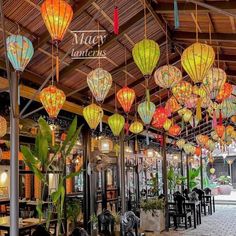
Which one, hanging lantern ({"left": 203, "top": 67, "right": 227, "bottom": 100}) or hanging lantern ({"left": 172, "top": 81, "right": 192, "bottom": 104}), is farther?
hanging lantern ({"left": 172, "top": 81, "right": 192, "bottom": 104})

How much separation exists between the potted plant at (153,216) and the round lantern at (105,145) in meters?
2.16

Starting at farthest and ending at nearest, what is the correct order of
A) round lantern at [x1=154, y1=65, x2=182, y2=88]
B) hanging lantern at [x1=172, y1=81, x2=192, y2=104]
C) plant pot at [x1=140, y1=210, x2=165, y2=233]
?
1. plant pot at [x1=140, y1=210, x2=165, y2=233]
2. hanging lantern at [x1=172, y1=81, x2=192, y2=104]
3. round lantern at [x1=154, y1=65, x2=182, y2=88]

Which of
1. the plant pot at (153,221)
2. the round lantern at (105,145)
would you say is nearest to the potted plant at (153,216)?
the plant pot at (153,221)

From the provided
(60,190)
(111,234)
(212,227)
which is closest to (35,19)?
(60,190)

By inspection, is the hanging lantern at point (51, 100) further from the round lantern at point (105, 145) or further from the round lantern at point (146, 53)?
the round lantern at point (105, 145)

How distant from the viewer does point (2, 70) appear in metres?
5.80

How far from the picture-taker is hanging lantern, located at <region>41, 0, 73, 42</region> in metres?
3.52

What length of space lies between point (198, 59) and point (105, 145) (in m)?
6.22

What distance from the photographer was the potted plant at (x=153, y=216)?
10.5m

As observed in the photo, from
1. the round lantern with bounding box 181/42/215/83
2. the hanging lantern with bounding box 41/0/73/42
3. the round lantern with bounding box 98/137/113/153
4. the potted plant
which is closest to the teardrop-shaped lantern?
the round lantern with bounding box 181/42/215/83

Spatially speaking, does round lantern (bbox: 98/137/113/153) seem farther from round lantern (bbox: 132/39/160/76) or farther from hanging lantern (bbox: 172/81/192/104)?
round lantern (bbox: 132/39/160/76)

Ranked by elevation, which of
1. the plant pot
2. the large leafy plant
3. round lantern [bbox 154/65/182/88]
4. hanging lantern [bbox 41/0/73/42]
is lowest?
the plant pot

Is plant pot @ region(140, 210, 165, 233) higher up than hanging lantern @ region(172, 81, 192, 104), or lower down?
lower down

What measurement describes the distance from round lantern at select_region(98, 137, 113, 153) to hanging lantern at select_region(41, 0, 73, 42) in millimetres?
6269
